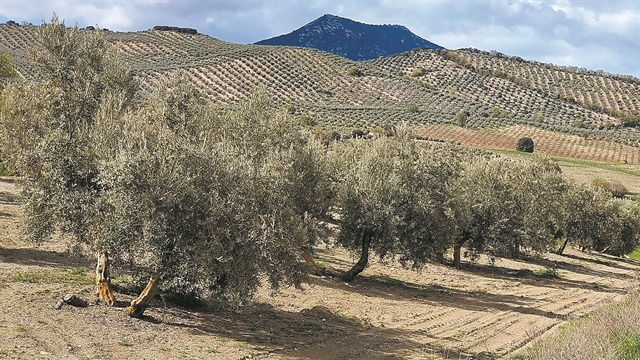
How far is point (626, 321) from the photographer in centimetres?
1900

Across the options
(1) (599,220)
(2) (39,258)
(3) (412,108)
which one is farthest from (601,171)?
(2) (39,258)

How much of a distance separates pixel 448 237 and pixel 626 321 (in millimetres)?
11641

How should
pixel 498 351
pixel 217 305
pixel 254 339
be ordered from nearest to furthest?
pixel 254 339
pixel 498 351
pixel 217 305

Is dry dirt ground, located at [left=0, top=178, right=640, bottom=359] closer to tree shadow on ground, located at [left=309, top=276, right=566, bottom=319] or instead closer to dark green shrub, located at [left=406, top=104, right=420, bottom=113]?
tree shadow on ground, located at [left=309, top=276, right=566, bottom=319]

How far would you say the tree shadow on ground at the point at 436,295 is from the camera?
88.1ft

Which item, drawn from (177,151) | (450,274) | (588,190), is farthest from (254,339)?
(588,190)

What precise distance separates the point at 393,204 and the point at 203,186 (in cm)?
1239

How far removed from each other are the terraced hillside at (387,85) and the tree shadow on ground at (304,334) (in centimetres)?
6607

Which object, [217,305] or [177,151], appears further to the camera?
[217,305]

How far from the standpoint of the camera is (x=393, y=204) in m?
26.7

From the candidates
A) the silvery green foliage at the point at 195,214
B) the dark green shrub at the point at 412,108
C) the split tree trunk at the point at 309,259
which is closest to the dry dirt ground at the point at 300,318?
the split tree trunk at the point at 309,259

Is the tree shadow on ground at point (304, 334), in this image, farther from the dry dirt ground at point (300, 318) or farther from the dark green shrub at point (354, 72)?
the dark green shrub at point (354, 72)

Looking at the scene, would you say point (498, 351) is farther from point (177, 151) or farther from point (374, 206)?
point (177, 151)

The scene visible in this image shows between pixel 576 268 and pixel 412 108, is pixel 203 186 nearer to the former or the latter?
pixel 576 268
